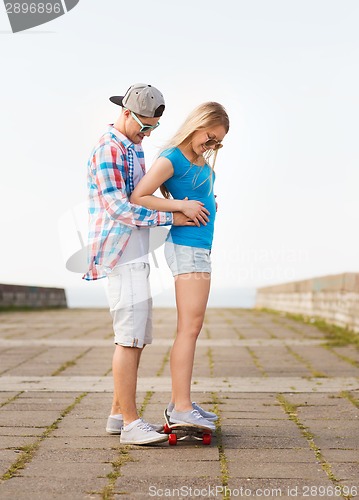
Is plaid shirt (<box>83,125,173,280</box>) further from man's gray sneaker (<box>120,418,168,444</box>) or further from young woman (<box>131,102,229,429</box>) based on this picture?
man's gray sneaker (<box>120,418,168,444</box>)

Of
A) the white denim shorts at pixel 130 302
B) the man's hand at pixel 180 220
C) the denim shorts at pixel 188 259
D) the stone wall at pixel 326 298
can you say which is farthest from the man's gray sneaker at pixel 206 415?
the stone wall at pixel 326 298

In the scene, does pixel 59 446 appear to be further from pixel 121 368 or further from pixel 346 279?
pixel 346 279

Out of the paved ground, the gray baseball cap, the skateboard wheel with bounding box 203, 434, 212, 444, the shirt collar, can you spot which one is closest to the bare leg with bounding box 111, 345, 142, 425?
the paved ground

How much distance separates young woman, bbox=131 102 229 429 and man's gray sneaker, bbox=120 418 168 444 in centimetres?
15

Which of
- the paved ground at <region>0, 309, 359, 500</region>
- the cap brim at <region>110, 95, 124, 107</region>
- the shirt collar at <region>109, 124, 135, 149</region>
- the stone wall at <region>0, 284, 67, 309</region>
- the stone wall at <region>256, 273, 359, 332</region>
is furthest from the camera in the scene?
the stone wall at <region>0, 284, 67, 309</region>

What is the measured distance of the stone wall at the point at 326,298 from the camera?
1048 cm

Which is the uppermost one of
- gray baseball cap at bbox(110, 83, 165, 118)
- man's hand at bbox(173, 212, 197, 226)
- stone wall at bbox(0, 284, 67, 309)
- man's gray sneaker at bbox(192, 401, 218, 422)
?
gray baseball cap at bbox(110, 83, 165, 118)

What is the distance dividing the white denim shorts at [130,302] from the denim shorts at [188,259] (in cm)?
15

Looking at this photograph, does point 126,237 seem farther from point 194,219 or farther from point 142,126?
point 142,126

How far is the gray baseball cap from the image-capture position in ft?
13.0

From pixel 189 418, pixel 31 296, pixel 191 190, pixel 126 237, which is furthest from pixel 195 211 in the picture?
pixel 31 296

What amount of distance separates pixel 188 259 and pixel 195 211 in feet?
0.78

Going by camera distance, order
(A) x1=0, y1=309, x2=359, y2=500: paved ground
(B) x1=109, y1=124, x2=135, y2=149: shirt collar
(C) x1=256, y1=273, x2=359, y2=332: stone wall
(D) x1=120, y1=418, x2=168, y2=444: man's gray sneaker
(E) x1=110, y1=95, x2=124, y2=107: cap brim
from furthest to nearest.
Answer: (C) x1=256, y1=273, x2=359, y2=332: stone wall, (E) x1=110, y1=95, x2=124, y2=107: cap brim, (B) x1=109, y1=124, x2=135, y2=149: shirt collar, (D) x1=120, y1=418, x2=168, y2=444: man's gray sneaker, (A) x1=0, y1=309, x2=359, y2=500: paved ground

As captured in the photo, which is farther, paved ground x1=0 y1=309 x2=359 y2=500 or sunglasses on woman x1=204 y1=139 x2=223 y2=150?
sunglasses on woman x1=204 y1=139 x2=223 y2=150
